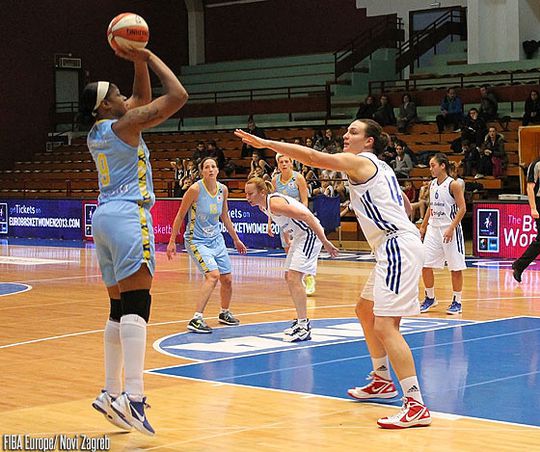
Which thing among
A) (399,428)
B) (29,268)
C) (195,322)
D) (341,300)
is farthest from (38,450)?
(29,268)

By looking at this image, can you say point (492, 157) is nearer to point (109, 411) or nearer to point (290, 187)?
point (290, 187)

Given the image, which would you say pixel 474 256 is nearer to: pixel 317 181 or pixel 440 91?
pixel 317 181

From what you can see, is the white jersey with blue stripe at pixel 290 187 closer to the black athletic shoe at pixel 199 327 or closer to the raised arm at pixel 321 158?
the black athletic shoe at pixel 199 327

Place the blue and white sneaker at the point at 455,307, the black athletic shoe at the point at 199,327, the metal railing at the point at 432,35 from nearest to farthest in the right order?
the black athletic shoe at the point at 199,327 → the blue and white sneaker at the point at 455,307 → the metal railing at the point at 432,35

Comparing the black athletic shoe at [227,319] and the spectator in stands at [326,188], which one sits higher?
the spectator in stands at [326,188]

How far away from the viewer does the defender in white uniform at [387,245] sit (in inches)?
255

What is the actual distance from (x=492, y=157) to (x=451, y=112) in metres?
2.89

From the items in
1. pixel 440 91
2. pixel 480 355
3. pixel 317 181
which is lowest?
pixel 480 355

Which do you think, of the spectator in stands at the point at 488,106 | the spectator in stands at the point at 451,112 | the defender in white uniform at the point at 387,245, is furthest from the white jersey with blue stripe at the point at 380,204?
the spectator in stands at the point at 451,112

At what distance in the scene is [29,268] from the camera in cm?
1836

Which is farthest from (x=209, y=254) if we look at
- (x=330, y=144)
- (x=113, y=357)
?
(x=330, y=144)

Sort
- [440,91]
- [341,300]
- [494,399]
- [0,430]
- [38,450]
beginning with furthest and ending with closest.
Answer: [440,91] → [341,300] → [494,399] → [0,430] → [38,450]

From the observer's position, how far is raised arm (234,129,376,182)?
248 inches

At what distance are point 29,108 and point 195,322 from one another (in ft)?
84.8
